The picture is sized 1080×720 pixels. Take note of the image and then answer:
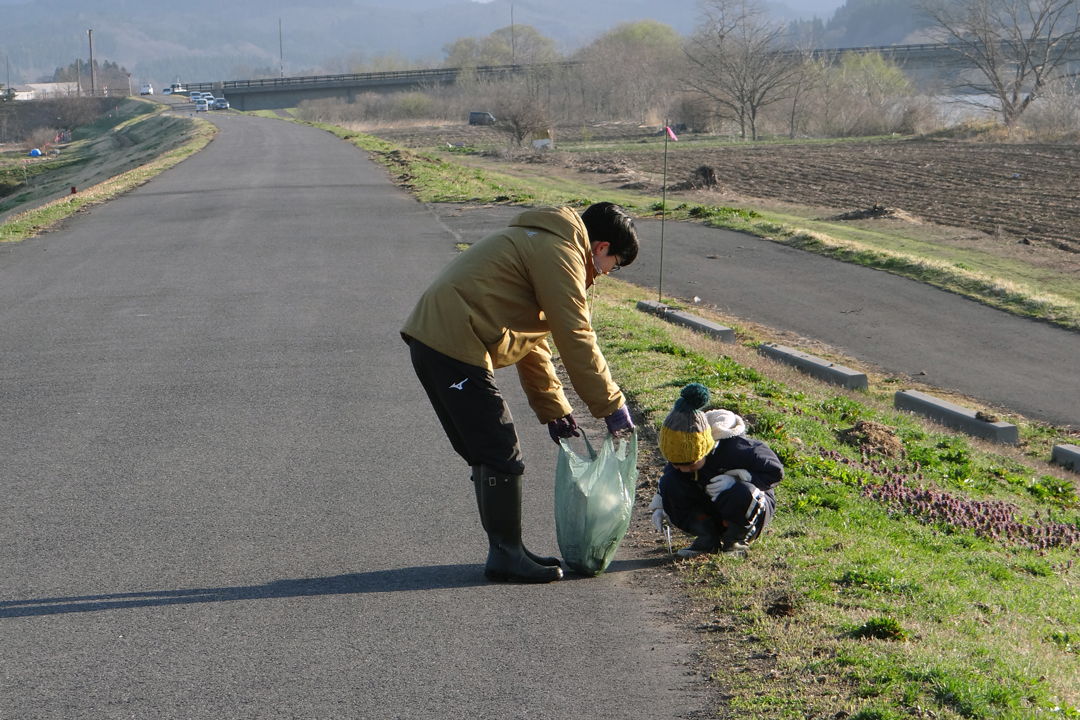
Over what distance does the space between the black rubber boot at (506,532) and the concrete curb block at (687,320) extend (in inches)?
285

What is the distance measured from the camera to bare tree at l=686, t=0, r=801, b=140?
197 ft

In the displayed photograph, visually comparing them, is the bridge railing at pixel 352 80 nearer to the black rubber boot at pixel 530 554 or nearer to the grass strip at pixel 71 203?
the grass strip at pixel 71 203

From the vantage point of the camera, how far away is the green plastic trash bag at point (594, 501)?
436cm

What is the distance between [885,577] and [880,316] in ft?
34.1

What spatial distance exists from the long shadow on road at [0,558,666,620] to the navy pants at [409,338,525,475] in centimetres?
66

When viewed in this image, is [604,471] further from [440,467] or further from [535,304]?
[440,467]

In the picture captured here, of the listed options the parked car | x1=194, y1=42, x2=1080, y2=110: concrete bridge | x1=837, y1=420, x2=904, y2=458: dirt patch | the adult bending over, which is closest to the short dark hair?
the adult bending over

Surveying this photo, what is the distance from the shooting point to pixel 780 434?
256 inches

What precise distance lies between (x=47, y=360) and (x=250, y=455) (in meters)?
3.64

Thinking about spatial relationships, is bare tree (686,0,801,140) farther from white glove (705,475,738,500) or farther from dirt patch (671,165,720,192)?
white glove (705,475,738,500)

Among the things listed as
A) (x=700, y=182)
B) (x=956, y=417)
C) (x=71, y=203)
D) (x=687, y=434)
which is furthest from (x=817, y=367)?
(x=700, y=182)

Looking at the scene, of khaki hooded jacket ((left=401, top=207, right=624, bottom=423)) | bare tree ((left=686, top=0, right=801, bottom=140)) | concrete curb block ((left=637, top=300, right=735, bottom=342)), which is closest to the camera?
khaki hooded jacket ((left=401, top=207, right=624, bottom=423))

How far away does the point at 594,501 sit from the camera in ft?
14.3

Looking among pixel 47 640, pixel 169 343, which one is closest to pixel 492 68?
pixel 169 343
